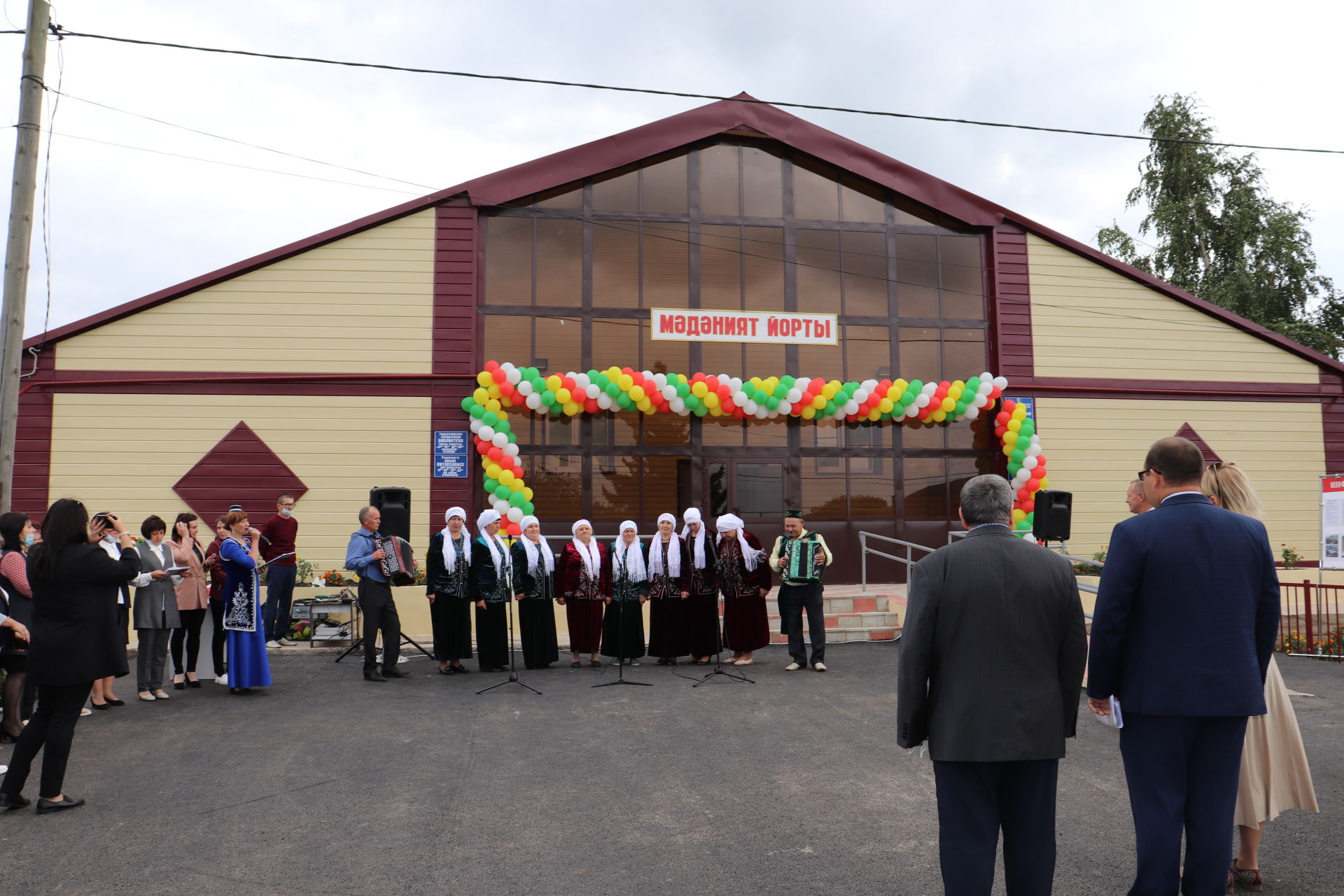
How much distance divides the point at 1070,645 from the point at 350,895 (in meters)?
2.94

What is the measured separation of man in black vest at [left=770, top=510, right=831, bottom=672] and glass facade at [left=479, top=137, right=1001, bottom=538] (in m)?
4.52

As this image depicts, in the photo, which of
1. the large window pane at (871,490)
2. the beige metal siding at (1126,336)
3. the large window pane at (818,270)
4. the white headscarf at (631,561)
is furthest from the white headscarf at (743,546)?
the beige metal siding at (1126,336)

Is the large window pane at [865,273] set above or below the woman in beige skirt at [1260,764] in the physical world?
above

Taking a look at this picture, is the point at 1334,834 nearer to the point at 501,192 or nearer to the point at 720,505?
the point at 720,505

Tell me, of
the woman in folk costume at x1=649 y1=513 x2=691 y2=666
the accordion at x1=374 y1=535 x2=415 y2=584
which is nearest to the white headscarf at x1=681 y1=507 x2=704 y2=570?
the woman in folk costume at x1=649 y1=513 x2=691 y2=666

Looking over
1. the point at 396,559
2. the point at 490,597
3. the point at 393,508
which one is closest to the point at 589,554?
the point at 490,597

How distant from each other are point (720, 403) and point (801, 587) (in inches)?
191

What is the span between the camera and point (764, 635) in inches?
382

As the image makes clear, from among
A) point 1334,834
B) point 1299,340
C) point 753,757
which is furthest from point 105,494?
point 1299,340

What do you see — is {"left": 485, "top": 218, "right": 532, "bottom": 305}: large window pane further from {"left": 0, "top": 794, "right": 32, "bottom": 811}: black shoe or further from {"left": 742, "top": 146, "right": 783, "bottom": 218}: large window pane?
{"left": 0, "top": 794, "right": 32, "bottom": 811}: black shoe

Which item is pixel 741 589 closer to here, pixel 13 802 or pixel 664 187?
pixel 13 802

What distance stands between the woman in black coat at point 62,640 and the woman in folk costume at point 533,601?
15.4 feet

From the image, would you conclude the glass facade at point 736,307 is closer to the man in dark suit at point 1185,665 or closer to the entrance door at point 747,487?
the entrance door at point 747,487

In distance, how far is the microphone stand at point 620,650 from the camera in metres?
8.36
